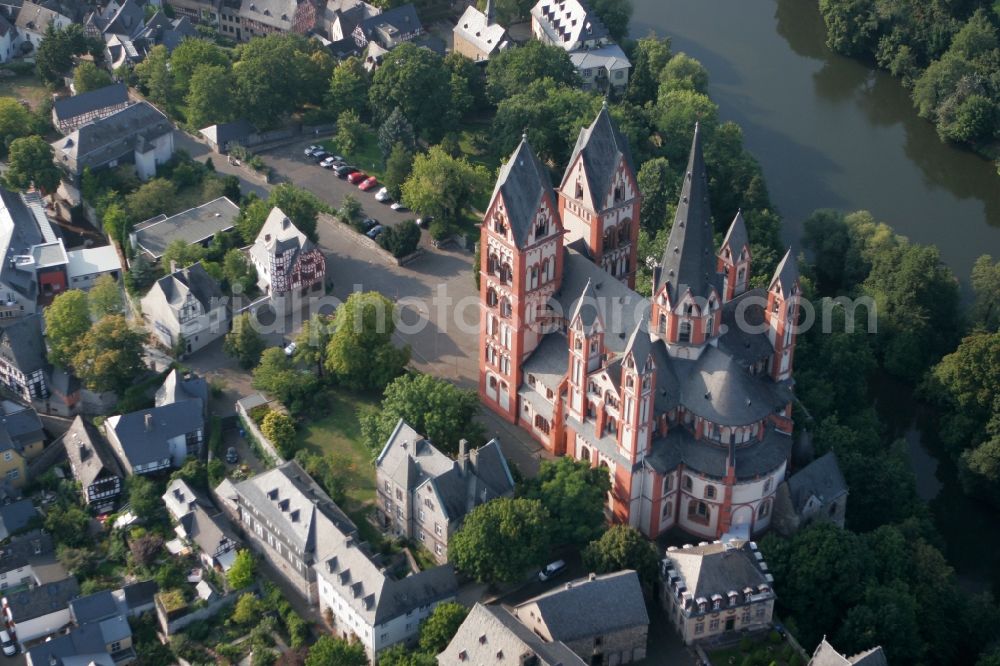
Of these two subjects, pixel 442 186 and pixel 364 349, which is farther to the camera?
pixel 442 186

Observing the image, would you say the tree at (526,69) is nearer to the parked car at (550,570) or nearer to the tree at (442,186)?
the tree at (442,186)

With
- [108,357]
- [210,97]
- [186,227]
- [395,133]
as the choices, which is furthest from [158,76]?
[108,357]

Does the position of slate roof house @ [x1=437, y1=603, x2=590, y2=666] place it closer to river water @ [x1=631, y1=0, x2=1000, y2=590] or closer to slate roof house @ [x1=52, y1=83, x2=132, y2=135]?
river water @ [x1=631, y1=0, x2=1000, y2=590]

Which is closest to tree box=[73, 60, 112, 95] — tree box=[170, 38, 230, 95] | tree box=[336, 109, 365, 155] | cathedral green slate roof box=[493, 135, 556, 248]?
tree box=[170, 38, 230, 95]

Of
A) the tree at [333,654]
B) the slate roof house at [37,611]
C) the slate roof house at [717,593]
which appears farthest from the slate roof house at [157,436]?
the slate roof house at [717,593]

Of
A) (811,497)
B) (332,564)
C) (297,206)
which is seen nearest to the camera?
(332,564)

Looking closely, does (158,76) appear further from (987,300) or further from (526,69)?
(987,300)
